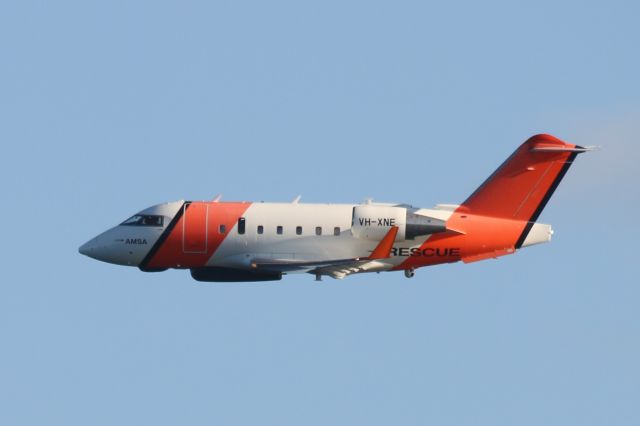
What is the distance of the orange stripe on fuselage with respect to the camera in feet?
147

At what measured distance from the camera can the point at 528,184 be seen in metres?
46.4

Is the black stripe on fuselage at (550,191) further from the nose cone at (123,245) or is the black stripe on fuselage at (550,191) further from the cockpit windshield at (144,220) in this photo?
the nose cone at (123,245)

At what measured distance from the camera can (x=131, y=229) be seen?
4634cm

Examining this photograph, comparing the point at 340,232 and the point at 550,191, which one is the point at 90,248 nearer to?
the point at 340,232

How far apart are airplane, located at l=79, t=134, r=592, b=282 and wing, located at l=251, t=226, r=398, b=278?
0.04 m

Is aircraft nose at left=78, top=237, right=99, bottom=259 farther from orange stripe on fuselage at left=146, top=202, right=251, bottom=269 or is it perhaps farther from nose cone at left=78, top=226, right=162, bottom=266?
orange stripe on fuselage at left=146, top=202, right=251, bottom=269

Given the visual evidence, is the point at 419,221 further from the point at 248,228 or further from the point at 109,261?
the point at 109,261

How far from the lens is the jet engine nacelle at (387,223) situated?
44.3 m

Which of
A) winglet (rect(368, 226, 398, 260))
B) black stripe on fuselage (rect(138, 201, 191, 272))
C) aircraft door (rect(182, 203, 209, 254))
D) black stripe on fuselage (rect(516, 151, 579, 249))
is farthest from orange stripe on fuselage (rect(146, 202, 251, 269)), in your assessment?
black stripe on fuselage (rect(516, 151, 579, 249))

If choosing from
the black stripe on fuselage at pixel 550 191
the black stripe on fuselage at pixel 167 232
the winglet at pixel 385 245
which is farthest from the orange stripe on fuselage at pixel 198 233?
the black stripe on fuselage at pixel 550 191

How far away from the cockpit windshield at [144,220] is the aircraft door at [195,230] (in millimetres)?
1222

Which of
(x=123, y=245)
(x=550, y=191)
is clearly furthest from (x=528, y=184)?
(x=123, y=245)

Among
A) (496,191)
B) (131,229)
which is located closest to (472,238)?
(496,191)

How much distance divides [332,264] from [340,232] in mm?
1731
